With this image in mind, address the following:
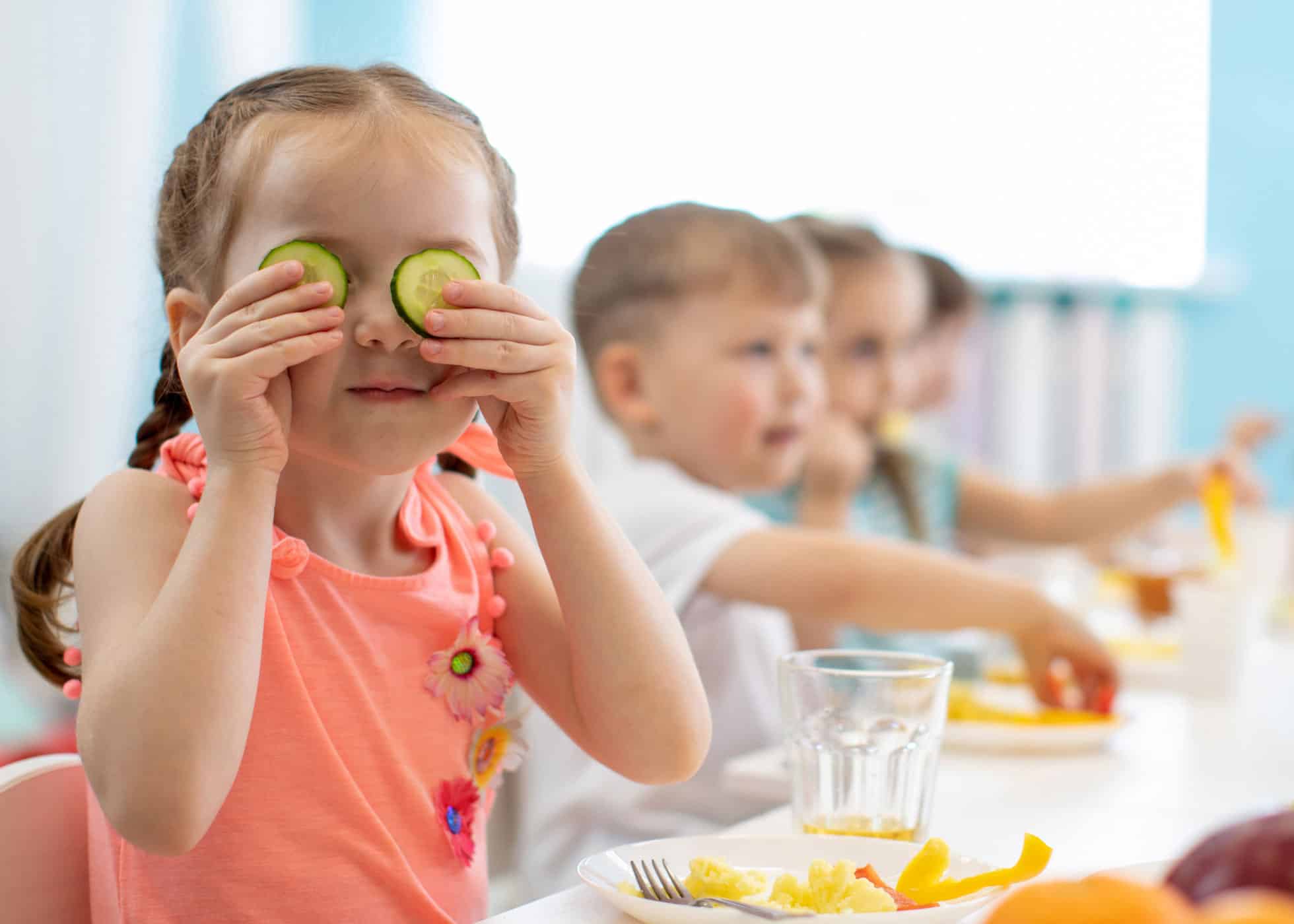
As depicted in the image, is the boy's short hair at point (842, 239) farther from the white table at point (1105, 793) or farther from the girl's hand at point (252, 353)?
the girl's hand at point (252, 353)

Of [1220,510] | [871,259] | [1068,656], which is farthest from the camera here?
[871,259]

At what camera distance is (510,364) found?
675 mm

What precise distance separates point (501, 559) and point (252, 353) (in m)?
0.27

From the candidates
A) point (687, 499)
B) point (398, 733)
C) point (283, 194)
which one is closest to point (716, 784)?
point (687, 499)

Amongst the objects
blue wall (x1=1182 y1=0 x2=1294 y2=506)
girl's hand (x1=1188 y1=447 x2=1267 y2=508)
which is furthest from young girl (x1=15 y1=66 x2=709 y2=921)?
blue wall (x1=1182 y1=0 x2=1294 y2=506)

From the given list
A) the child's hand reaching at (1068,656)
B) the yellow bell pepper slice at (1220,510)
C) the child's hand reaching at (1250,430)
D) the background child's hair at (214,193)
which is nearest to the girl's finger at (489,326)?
the background child's hair at (214,193)

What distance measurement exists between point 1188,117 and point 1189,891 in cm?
438

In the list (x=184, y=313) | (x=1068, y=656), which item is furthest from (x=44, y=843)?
(x=1068, y=656)

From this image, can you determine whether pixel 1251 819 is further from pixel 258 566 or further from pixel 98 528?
pixel 98 528

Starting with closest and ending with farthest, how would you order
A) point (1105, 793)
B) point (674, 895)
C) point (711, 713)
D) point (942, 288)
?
point (674, 895) → point (1105, 793) → point (711, 713) → point (942, 288)

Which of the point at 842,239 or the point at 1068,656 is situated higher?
the point at 842,239

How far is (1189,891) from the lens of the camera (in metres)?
0.39

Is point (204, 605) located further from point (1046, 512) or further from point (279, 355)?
point (1046, 512)

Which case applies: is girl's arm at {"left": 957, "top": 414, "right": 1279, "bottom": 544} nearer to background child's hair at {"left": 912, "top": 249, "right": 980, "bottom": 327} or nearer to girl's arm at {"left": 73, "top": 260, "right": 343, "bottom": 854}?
background child's hair at {"left": 912, "top": 249, "right": 980, "bottom": 327}
